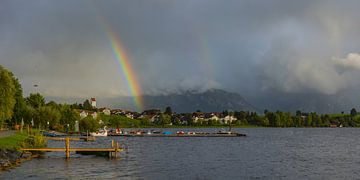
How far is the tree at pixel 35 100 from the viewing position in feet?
568

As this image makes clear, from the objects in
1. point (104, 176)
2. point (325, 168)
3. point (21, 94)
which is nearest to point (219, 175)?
point (104, 176)

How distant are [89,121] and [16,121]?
1617 inches

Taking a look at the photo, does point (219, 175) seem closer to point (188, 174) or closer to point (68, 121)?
point (188, 174)

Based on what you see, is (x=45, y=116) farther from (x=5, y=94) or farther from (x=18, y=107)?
(x=5, y=94)

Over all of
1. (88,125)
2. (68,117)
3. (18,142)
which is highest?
(68,117)

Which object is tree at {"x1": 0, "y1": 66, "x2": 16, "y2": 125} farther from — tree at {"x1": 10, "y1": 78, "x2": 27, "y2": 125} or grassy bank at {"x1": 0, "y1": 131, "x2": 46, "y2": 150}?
tree at {"x1": 10, "y1": 78, "x2": 27, "y2": 125}

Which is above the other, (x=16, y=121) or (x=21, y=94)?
(x=21, y=94)

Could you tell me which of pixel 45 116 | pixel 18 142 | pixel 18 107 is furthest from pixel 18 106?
pixel 18 142

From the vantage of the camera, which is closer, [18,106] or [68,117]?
[18,106]

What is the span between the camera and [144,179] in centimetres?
5116

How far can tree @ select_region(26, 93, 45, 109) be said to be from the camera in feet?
568

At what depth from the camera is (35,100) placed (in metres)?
175

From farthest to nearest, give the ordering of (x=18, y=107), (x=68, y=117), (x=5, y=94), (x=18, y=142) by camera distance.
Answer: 1. (x=68, y=117)
2. (x=18, y=107)
3. (x=5, y=94)
4. (x=18, y=142)

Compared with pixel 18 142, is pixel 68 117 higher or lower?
higher
